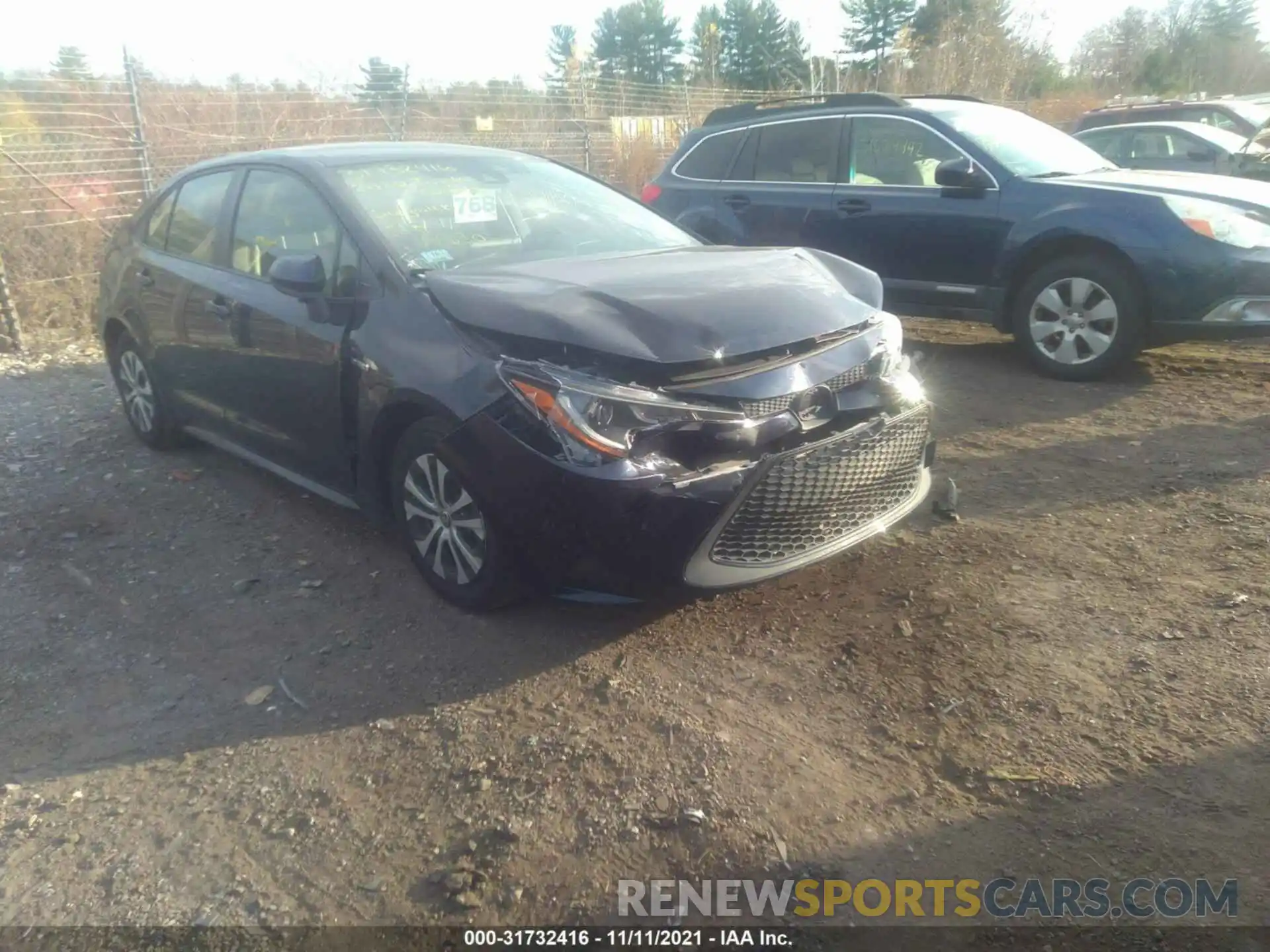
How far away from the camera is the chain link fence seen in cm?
954

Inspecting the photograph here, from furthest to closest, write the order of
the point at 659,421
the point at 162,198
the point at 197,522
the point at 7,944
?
the point at 162,198
the point at 197,522
the point at 659,421
the point at 7,944

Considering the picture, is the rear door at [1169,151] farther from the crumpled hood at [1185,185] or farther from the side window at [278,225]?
the side window at [278,225]

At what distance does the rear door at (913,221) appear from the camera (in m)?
6.84

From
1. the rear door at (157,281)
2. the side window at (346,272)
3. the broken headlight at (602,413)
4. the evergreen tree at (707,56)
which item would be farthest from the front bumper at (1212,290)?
the evergreen tree at (707,56)

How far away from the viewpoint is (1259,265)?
5902 millimetres

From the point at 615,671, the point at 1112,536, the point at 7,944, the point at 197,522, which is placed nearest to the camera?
the point at 7,944

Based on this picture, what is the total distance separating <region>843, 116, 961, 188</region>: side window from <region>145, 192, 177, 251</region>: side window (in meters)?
4.56

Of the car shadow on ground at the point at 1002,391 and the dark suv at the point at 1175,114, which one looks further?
the dark suv at the point at 1175,114

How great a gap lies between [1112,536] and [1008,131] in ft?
13.6

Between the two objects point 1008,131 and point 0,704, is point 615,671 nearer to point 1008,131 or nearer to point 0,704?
point 0,704

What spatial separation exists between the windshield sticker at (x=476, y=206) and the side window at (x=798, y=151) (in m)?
3.88

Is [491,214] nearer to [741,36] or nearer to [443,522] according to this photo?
[443,522]

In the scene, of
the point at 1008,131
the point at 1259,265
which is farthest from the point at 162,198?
the point at 1259,265

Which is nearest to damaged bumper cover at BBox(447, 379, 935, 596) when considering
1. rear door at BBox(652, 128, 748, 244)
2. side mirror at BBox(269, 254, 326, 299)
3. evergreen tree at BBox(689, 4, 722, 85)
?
side mirror at BBox(269, 254, 326, 299)
